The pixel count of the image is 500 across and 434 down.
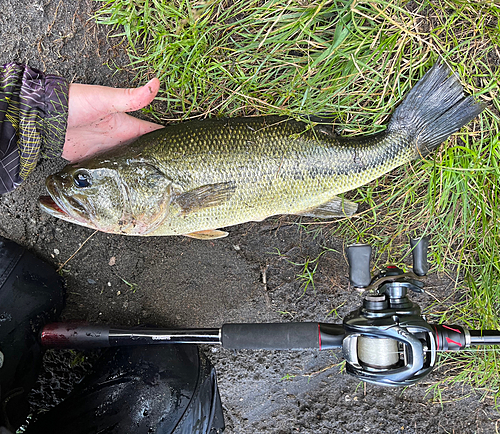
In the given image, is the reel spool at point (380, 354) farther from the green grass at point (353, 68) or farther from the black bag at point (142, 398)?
the black bag at point (142, 398)

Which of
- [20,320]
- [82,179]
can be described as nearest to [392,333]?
[82,179]

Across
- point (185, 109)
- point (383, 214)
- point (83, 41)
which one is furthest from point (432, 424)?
point (83, 41)

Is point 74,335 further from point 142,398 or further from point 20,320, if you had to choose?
point 142,398

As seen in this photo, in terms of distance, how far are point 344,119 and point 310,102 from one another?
0.28m

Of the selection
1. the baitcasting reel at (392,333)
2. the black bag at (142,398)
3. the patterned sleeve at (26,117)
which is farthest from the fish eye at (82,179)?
the baitcasting reel at (392,333)

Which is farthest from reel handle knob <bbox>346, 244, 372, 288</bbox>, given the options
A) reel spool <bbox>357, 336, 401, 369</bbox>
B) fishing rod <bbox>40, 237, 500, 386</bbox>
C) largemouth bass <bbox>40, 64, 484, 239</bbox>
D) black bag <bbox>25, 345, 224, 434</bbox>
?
black bag <bbox>25, 345, 224, 434</bbox>

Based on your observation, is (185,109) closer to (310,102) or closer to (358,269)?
(310,102)

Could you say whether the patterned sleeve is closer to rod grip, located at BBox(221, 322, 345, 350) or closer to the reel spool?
rod grip, located at BBox(221, 322, 345, 350)

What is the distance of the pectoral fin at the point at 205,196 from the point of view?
215cm

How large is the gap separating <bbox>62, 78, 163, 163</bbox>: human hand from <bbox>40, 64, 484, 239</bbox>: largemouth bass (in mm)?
245

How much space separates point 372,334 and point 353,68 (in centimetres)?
174

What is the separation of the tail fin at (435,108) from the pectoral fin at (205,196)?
1.18m

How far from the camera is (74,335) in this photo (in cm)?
225

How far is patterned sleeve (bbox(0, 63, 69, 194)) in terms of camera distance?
209cm
